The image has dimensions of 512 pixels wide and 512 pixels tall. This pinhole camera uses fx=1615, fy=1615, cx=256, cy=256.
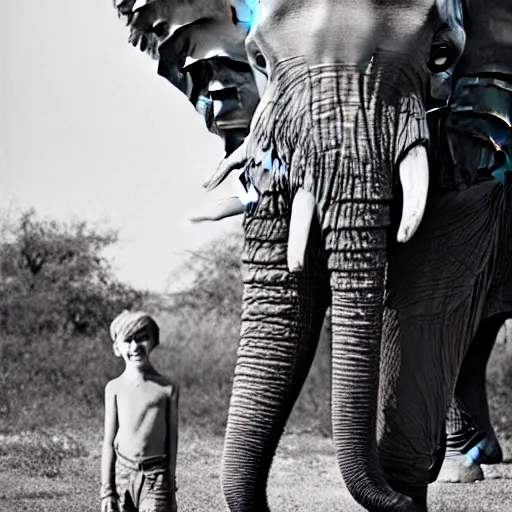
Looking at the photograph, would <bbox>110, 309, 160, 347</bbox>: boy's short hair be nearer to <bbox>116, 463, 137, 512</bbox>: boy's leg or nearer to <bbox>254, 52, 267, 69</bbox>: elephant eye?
<bbox>116, 463, 137, 512</bbox>: boy's leg

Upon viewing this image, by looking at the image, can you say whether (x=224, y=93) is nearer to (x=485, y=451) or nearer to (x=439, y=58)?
(x=439, y=58)

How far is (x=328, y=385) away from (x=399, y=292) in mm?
5629

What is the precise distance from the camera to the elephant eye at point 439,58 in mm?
3629

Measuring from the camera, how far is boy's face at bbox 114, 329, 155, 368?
3.73 metres

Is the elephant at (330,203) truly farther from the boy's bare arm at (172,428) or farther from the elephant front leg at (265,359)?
the boy's bare arm at (172,428)

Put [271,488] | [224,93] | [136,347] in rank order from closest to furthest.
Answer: [136,347], [224,93], [271,488]

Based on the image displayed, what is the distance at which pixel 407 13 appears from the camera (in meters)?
3.54

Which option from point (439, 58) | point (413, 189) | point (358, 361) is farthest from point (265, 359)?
point (439, 58)

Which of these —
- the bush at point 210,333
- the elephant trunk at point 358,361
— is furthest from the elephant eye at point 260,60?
the bush at point 210,333

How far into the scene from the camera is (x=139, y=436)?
12.3 feet

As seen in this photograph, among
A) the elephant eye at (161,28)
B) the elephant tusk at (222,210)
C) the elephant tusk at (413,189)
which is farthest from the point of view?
the elephant eye at (161,28)

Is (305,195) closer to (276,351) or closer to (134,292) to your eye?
(276,351)

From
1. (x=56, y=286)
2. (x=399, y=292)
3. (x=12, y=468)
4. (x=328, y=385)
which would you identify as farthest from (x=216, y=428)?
(x=399, y=292)

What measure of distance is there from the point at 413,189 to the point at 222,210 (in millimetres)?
649
